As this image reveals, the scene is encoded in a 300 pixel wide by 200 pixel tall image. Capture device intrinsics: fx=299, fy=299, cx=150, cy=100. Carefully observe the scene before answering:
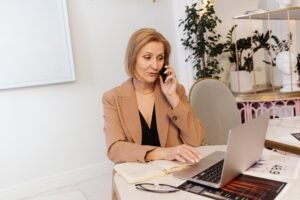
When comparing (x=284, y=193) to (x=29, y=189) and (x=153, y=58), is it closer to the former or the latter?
(x=153, y=58)

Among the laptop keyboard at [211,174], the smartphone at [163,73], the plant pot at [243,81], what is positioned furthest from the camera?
the plant pot at [243,81]

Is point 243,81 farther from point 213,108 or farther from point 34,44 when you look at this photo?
point 34,44

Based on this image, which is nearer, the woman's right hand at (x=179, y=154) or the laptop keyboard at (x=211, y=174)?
the laptop keyboard at (x=211, y=174)

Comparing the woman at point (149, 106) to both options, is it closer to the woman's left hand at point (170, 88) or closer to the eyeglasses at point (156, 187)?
the woman's left hand at point (170, 88)

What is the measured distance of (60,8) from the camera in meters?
2.75

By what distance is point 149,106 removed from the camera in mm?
1590

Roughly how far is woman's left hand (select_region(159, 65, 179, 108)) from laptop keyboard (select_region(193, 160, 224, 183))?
0.53 metres

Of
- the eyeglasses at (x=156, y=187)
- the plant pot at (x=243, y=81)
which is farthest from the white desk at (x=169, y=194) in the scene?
the plant pot at (x=243, y=81)

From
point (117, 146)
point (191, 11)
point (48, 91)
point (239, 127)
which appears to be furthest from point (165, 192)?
point (191, 11)

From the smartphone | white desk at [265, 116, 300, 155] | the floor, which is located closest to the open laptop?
white desk at [265, 116, 300, 155]

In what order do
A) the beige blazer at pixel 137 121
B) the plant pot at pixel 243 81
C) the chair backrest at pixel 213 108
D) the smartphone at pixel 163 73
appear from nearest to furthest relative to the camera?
the beige blazer at pixel 137 121 < the smartphone at pixel 163 73 < the chair backrest at pixel 213 108 < the plant pot at pixel 243 81

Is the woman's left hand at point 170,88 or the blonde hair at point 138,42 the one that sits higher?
the blonde hair at point 138,42

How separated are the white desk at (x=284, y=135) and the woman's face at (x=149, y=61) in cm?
66

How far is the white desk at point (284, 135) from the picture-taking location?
1.33 metres
